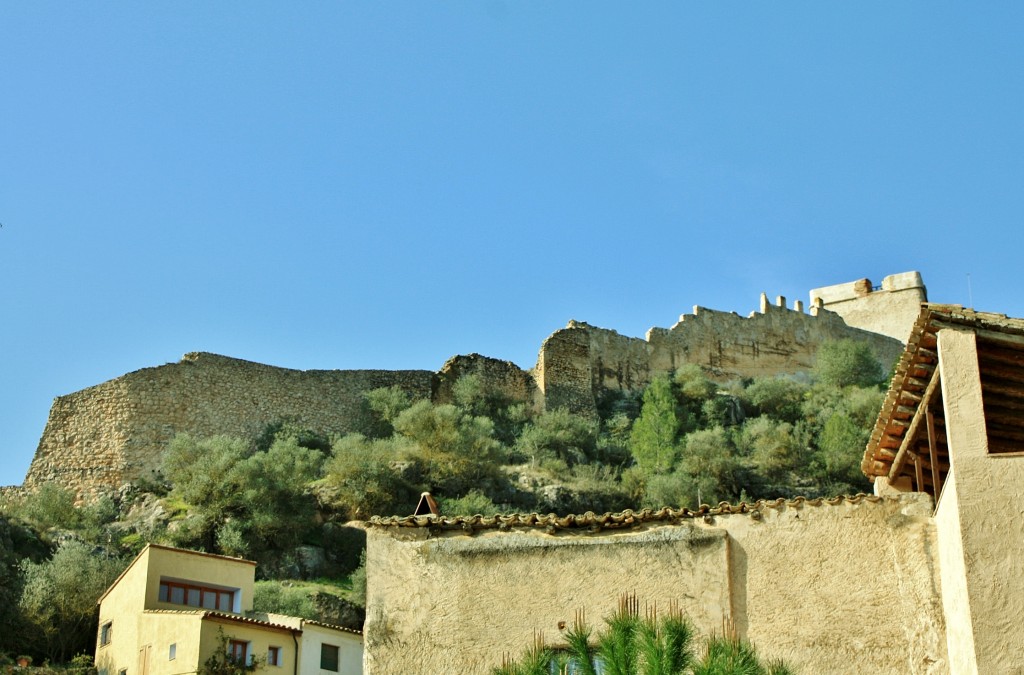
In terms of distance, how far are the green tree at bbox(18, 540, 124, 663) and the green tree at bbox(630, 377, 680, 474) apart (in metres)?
17.8

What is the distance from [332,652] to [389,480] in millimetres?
13922

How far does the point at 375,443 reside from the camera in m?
42.5

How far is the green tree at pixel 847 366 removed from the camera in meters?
54.7

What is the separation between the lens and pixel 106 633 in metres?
26.8

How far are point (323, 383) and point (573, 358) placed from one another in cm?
918

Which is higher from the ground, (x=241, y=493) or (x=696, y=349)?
(x=696, y=349)

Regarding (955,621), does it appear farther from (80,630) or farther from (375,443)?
(375,443)

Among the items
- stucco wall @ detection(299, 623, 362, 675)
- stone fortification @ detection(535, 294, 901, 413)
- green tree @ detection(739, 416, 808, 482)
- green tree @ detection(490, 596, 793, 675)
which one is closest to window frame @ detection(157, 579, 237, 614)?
stucco wall @ detection(299, 623, 362, 675)

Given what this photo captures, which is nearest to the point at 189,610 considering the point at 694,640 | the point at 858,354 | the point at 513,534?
the point at 513,534

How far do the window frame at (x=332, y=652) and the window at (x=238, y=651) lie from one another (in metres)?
1.58

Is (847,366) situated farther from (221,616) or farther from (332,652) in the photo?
(221,616)

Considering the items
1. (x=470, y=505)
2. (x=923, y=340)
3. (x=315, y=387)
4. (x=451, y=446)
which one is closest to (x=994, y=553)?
(x=923, y=340)

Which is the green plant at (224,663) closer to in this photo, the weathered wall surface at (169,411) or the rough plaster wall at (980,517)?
the rough plaster wall at (980,517)

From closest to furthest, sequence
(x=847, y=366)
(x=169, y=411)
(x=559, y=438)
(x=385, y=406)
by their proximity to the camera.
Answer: (x=169, y=411)
(x=559, y=438)
(x=385, y=406)
(x=847, y=366)
